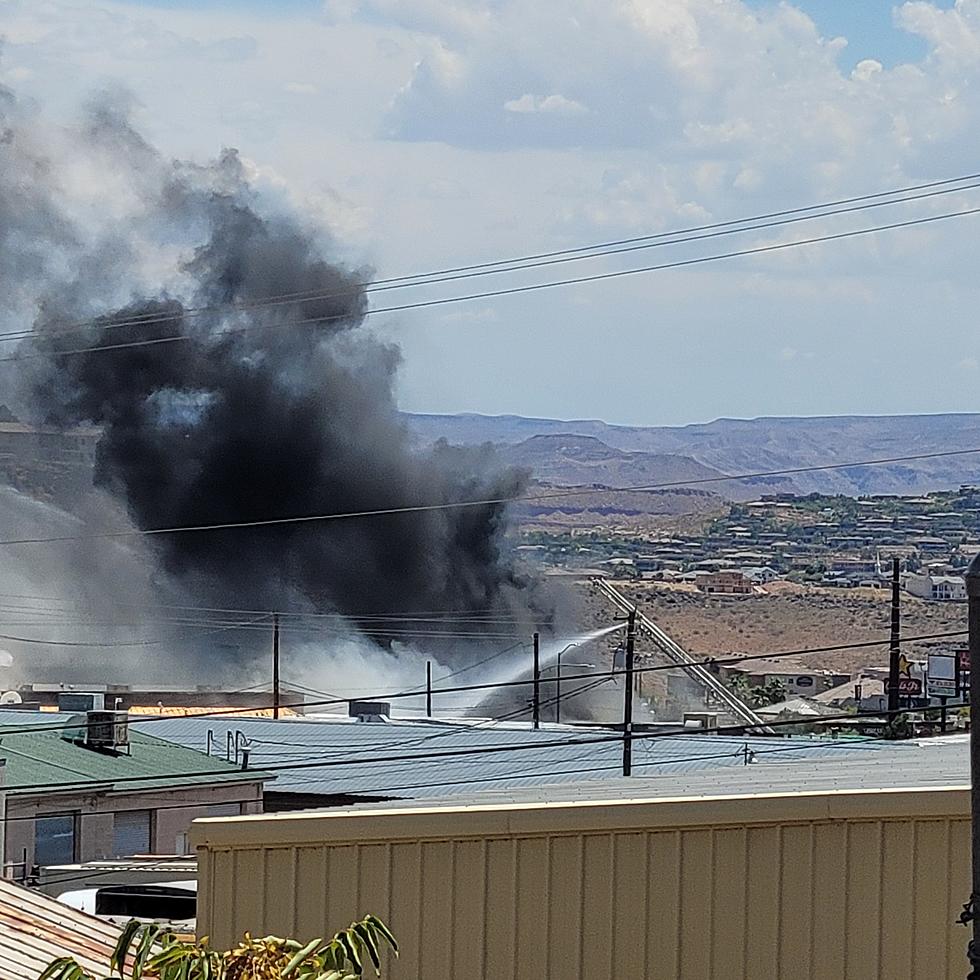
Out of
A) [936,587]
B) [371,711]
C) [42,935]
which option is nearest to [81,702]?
[371,711]

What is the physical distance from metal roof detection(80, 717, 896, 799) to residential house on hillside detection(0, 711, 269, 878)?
1.65m

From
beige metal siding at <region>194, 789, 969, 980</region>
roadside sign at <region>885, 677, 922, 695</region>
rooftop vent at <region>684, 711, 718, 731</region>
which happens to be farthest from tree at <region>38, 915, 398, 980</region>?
roadside sign at <region>885, 677, 922, 695</region>

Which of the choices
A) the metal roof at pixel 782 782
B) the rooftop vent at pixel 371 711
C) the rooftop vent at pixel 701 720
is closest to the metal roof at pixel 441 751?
the rooftop vent at pixel 701 720

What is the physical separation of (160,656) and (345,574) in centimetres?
787

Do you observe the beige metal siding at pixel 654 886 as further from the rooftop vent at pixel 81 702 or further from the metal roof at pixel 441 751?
the rooftop vent at pixel 81 702

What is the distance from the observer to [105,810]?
2781 centimetres

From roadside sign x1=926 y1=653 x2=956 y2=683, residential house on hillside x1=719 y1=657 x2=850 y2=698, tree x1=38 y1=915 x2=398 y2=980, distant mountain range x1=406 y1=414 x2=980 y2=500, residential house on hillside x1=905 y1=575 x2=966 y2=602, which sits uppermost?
distant mountain range x1=406 y1=414 x2=980 y2=500

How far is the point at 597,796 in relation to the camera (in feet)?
34.1

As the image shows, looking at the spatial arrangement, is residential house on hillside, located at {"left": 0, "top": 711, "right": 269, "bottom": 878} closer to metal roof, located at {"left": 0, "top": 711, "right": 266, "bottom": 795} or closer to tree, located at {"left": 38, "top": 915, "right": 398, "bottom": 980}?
metal roof, located at {"left": 0, "top": 711, "right": 266, "bottom": 795}

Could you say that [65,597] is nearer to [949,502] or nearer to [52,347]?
[52,347]

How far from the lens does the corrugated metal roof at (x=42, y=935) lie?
892cm

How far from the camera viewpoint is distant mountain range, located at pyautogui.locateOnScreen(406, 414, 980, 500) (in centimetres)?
16162

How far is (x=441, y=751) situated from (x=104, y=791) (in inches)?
330

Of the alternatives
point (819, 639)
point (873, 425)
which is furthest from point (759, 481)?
point (819, 639)
